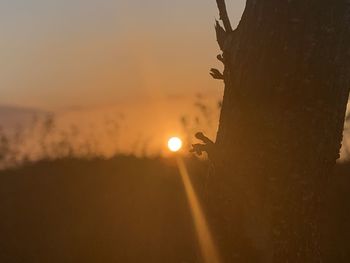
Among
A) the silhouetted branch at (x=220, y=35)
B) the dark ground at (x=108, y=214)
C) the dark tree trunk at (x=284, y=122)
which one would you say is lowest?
the dark tree trunk at (x=284, y=122)

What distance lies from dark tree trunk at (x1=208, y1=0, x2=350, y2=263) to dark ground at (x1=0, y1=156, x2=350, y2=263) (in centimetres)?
354

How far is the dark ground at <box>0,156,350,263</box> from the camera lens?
6973 mm

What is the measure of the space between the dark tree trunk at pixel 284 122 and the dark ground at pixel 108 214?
11.6ft

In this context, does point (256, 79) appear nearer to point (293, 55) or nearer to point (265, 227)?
point (293, 55)

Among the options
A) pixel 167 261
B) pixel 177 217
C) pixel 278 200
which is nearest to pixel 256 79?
pixel 278 200

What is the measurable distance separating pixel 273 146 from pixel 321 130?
0.21 meters

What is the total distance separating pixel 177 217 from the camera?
7.38 metres

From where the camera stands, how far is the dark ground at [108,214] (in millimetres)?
6973

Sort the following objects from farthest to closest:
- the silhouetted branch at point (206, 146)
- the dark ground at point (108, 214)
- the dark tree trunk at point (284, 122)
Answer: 1. the dark ground at point (108, 214)
2. the silhouetted branch at point (206, 146)
3. the dark tree trunk at point (284, 122)

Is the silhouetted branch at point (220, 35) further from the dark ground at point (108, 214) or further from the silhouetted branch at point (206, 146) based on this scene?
the dark ground at point (108, 214)

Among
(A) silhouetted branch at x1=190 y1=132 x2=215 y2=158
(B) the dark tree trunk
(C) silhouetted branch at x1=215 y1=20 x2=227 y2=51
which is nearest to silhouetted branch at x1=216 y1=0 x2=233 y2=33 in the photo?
(C) silhouetted branch at x1=215 y1=20 x2=227 y2=51

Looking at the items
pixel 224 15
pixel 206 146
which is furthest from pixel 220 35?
pixel 206 146

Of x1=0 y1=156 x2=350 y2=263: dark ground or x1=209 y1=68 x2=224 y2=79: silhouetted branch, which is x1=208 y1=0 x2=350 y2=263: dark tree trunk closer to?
x1=209 y1=68 x2=224 y2=79: silhouetted branch

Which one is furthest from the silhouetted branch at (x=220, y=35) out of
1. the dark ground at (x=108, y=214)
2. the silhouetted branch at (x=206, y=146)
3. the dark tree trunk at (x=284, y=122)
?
the dark ground at (x=108, y=214)
